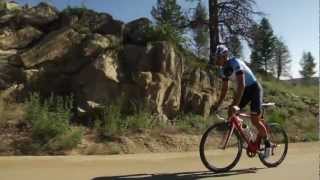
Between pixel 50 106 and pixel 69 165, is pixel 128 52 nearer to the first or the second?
pixel 50 106

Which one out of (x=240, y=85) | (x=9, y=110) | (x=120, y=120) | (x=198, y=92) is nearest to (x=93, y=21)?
(x=198, y=92)

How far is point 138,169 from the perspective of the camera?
29.3ft

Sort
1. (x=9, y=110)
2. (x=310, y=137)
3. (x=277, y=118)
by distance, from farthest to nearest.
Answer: (x=277, y=118) < (x=310, y=137) < (x=9, y=110)

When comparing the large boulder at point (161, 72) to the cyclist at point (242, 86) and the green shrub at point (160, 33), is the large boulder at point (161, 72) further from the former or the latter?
the cyclist at point (242, 86)

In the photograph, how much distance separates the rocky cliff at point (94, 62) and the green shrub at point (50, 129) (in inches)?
60.1

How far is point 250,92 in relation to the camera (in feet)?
29.2

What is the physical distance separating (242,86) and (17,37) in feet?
26.4

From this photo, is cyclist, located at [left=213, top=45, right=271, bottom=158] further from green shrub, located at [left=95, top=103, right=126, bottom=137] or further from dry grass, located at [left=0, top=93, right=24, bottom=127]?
dry grass, located at [left=0, top=93, right=24, bottom=127]

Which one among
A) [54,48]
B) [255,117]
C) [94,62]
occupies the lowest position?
[255,117]

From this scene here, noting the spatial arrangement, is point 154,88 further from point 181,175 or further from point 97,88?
point 181,175

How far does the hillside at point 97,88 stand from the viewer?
11.2 meters

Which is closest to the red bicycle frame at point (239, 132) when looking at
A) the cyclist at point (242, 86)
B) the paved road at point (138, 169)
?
the cyclist at point (242, 86)

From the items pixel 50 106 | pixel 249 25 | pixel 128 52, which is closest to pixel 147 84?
pixel 128 52

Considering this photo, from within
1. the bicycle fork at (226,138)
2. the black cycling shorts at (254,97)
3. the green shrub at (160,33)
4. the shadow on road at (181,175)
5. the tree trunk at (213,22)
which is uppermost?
the tree trunk at (213,22)
